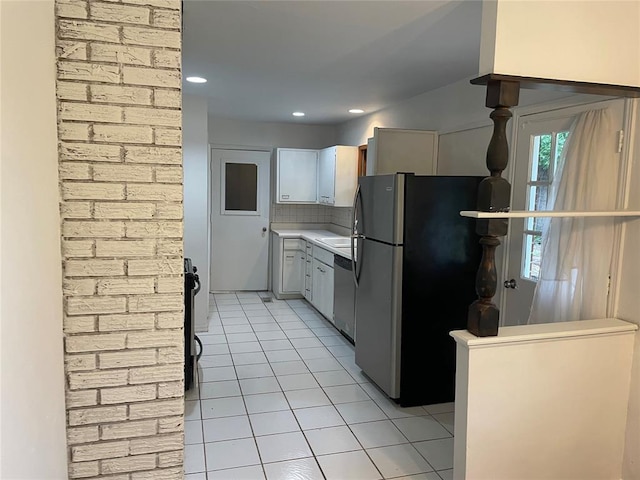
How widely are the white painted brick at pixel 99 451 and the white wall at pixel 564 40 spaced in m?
2.10

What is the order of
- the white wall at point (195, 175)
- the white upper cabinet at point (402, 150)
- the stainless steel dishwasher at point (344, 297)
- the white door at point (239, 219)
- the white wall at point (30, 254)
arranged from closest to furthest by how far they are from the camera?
1. the white wall at point (30, 254)
2. the white upper cabinet at point (402, 150)
3. the stainless steel dishwasher at point (344, 297)
4. the white wall at point (195, 175)
5. the white door at point (239, 219)

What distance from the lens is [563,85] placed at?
198cm

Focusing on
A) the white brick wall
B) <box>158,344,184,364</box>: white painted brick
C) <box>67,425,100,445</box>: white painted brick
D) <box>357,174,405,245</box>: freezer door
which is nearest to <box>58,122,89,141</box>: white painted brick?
the white brick wall

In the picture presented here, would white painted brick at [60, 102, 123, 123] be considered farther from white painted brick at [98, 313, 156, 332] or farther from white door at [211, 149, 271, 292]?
white door at [211, 149, 271, 292]

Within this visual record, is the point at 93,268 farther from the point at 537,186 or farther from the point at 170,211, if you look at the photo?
the point at 537,186

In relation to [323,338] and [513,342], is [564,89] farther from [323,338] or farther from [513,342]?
[323,338]

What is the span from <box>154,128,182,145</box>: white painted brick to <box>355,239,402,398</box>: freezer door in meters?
1.68

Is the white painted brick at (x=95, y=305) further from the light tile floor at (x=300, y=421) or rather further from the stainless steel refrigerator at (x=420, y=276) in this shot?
the stainless steel refrigerator at (x=420, y=276)

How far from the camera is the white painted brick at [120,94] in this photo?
178 cm

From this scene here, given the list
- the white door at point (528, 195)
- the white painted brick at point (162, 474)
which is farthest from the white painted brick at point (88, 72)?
the white door at point (528, 195)

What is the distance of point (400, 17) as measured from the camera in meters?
2.37

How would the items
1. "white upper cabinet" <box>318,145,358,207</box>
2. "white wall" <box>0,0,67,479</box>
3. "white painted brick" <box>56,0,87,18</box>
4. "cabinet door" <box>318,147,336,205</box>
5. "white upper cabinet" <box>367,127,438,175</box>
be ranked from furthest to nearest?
"cabinet door" <box>318,147,336,205</box>, "white upper cabinet" <box>318,145,358,207</box>, "white upper cabinet" <box>367,127,438,175</box>, "white painted brick" <box>56,0,87,18</box>, "white wall" <box>0,0,67,479</box>

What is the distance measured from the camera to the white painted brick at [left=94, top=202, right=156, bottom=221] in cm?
181

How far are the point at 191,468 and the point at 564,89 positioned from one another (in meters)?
2.53
